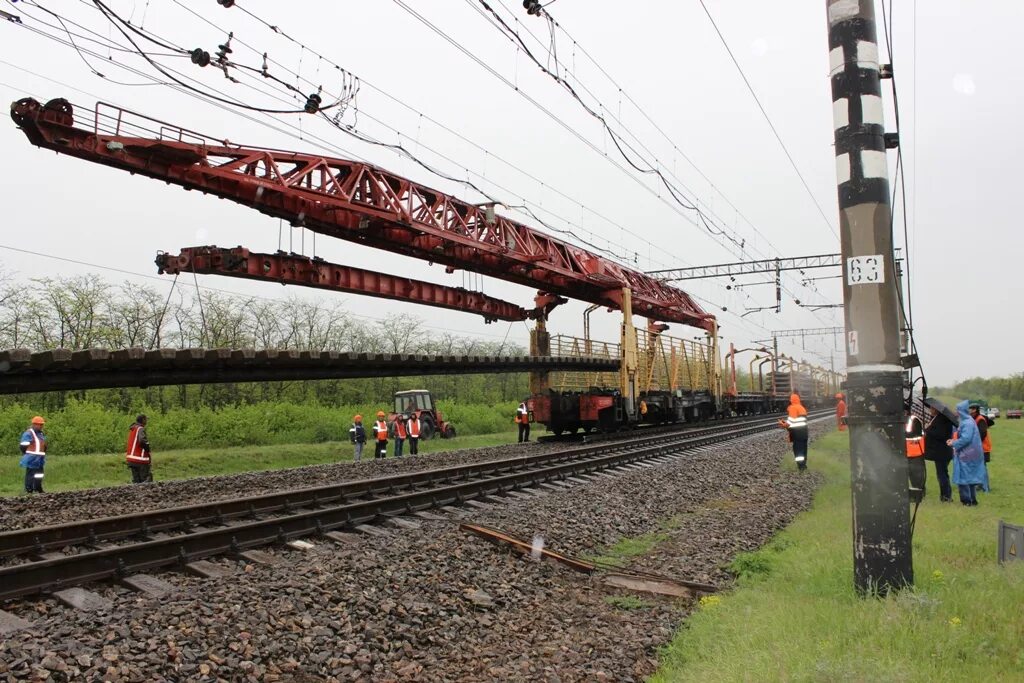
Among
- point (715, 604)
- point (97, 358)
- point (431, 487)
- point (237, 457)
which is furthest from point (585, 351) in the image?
point (715, 604)

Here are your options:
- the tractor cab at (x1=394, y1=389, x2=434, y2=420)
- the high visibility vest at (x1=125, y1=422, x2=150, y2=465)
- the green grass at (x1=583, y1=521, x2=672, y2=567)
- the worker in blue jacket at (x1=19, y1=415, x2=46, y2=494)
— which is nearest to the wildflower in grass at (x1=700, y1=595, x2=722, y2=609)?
the green grass at (x1=583, y1=521, x2=672, y2=567)

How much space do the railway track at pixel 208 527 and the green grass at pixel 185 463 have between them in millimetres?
9029

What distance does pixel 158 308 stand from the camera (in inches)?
1179

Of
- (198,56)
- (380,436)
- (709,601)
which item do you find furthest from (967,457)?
(380,436)

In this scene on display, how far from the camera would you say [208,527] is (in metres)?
7.71

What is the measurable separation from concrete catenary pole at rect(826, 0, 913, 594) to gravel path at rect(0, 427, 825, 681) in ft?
5.15

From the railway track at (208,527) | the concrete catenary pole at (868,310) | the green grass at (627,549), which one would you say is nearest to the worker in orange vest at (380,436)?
the railway track at (208,527)

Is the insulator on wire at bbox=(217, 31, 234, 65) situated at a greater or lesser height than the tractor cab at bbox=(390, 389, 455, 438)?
greater

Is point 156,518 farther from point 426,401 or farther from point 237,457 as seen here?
point 426,401

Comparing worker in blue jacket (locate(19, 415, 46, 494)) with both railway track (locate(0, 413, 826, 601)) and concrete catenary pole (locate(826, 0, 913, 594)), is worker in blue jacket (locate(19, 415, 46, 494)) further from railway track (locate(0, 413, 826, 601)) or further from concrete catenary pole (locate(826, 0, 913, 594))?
concrete catenary pole (locate(826, 0, 913, 594))

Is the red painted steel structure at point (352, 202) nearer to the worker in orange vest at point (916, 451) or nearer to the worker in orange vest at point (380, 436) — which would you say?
the worker in orange vest at point (380, 436)

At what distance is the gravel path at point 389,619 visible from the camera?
13.4 ft

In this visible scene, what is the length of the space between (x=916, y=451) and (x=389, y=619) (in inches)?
282

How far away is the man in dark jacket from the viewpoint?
919 cm
